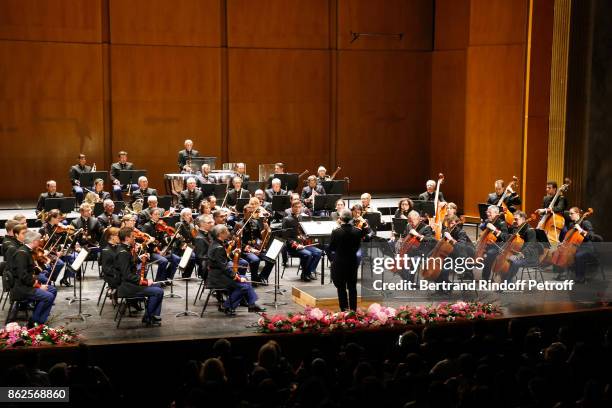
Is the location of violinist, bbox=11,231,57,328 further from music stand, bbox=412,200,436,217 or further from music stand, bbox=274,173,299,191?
music stand, bbox=274,173,299,191

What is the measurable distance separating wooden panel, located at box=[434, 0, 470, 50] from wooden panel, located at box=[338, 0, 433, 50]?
26 cm

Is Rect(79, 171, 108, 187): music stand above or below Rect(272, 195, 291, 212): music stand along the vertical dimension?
above

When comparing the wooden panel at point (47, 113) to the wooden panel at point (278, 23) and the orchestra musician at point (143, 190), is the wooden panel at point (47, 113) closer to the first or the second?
the wooden panel at point (278, 23)

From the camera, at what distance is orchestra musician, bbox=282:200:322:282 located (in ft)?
41.6

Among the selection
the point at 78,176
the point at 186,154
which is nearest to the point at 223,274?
the point at 78,176

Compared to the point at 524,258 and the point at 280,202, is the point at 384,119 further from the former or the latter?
the point at 524,258

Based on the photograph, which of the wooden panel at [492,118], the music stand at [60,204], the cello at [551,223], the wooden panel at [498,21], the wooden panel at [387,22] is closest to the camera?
the music stand at [60,204]

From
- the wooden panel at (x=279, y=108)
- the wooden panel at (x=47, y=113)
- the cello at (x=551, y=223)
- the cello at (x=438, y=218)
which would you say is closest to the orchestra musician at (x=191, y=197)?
the cello at (x=438, y=218)

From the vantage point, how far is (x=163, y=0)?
18.4 meters

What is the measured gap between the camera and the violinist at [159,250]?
11.6 m

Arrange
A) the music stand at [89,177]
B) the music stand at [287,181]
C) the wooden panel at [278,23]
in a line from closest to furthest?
the music stand at [89,177], the music stand at [287,181], the wooden panel at [278,23]

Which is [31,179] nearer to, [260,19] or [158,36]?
[158,36]

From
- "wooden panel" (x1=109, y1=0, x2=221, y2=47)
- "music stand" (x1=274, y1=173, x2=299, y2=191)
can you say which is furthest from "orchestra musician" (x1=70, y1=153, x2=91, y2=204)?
"music stand" (x1=274, y1=173, x2=299, y2=191)

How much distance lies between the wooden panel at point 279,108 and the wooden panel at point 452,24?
2.73 meters
